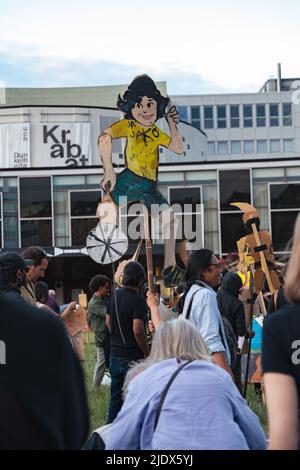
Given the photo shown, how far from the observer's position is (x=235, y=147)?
83.5 meters

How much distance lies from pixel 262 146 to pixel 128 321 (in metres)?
77.2

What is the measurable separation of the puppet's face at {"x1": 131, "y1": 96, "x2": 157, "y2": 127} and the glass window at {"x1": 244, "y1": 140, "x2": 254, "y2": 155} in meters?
74.5

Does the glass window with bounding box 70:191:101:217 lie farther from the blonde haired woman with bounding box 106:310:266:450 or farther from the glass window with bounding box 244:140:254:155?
the glass window with bounding box 244:140:254:155

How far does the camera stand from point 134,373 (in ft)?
12.9

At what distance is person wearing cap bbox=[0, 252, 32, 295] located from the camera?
5344mm

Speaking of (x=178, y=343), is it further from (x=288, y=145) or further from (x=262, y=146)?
(x=288, y=145)

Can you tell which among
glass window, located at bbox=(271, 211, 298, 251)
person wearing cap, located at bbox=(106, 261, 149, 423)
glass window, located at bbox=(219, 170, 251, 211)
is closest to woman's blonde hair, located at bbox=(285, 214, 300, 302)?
person wearing cap, located at bbox=(106, 261, 149, 423)

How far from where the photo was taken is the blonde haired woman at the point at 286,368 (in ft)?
8.62

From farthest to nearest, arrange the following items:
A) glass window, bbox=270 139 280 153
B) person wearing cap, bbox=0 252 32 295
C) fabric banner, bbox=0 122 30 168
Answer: glass window, bbox=270 139 280 153
fabric banner, bbox=0 122 30 168
person wearing cap, bbox=0 252 32 295

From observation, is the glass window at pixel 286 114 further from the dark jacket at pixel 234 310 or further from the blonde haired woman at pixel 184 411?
the blonde haired woman at pixel 184 411

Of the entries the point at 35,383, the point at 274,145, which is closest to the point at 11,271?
the point at 35,383

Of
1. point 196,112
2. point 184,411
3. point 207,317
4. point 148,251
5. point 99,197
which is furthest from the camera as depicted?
Answer: point 196,112
